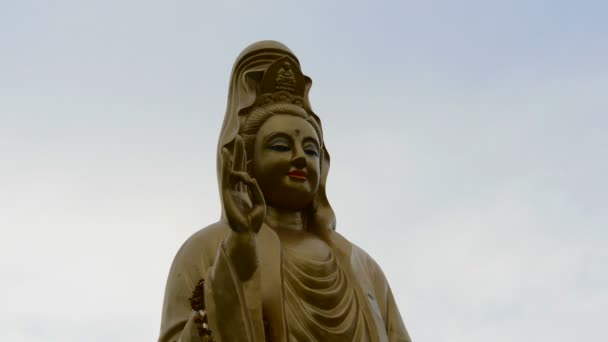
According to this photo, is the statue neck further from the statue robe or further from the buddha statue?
the statue robe

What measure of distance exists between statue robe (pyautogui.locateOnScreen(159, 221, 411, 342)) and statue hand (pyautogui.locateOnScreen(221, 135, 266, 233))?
32cm

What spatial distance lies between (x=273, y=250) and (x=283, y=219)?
0.71 m

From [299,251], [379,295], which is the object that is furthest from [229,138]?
[379,295]

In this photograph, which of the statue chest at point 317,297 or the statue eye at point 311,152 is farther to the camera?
the statue eye at point 311,152

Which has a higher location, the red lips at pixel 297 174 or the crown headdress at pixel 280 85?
the crown headdress at pixel 280 85

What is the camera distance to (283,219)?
10281 mm

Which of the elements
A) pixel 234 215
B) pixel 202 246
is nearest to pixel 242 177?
pixel 234 215

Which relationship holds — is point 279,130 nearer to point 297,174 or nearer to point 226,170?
point 297,174

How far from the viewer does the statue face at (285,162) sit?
33.0ft

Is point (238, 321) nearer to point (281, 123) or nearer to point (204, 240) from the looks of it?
point (204, 240)

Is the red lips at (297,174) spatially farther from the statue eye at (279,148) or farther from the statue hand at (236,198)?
the statue hand at (236,198)

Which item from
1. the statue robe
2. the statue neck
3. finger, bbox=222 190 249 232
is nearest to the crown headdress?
the statue neck

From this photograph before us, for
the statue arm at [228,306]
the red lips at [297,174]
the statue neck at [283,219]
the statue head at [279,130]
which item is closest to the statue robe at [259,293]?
the statue arm at [228,306]

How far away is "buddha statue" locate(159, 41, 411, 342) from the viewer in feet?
28.9
